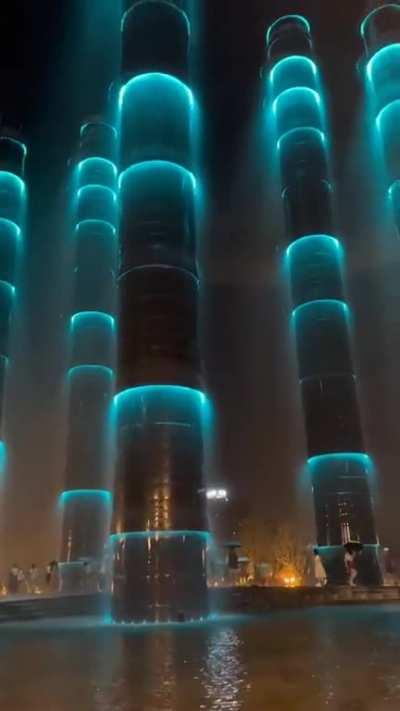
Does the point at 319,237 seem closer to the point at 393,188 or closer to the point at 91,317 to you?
the point at 393,188

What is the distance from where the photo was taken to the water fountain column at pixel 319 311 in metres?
19.7

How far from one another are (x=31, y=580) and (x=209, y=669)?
20.6 m

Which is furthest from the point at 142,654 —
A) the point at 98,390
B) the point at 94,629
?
the point at 98,390

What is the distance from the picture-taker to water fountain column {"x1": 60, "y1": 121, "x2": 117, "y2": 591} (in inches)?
860

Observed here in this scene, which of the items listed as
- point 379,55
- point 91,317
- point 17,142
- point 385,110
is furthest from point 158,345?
point 379,55

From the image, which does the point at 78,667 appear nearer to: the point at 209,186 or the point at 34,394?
the point at 34,394

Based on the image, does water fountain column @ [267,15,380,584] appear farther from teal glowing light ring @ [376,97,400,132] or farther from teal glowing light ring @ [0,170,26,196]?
teal glowing light ring @ [0,170,26,196]

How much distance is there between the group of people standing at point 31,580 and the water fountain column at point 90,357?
1539 millimetres

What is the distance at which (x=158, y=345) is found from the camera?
13.1 m

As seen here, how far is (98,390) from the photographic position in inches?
917

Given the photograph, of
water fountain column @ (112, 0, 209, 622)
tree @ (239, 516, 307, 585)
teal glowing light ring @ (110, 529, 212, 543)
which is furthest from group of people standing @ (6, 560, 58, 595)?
tree @ (239, 516, 307, 585)

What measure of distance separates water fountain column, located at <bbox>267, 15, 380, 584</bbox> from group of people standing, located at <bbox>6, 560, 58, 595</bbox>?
1046cm

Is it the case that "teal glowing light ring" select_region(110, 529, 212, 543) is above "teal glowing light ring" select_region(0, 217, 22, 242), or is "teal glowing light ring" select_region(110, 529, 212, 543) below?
below

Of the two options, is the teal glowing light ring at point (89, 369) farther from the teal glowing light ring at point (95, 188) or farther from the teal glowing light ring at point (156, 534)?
the teal glowing light ring at point (156, 534)
